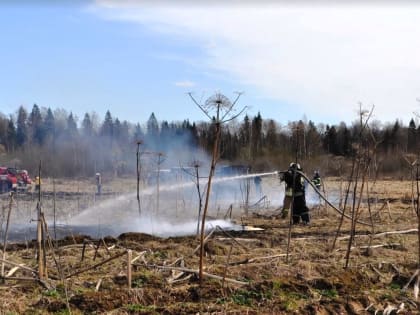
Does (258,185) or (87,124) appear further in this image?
(87,124)

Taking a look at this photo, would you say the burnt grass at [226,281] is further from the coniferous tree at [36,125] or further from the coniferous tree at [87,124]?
the coniferous tree at [87,124]

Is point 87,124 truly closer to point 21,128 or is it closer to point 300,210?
point 21,128

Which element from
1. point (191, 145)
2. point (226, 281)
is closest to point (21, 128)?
point (191, 145)

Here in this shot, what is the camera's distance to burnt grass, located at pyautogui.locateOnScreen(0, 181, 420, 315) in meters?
5.28

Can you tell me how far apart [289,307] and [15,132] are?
62298mm

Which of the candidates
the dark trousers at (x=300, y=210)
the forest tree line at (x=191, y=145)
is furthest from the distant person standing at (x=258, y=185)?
the dark trousers at (x=300, y=210)

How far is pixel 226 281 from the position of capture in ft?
19.5

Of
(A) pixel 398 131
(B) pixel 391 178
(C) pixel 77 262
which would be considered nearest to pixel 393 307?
(C) pixel 77 262

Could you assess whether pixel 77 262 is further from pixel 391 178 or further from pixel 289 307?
pixel 391 178

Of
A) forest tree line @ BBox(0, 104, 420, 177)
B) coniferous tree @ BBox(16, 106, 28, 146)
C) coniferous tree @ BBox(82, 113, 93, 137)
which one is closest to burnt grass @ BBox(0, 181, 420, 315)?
forest tree line @ BBox(0, 104, 420, 177)

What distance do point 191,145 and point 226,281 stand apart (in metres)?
37.3

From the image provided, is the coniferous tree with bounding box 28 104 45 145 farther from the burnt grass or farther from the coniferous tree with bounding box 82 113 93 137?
the burnt grass

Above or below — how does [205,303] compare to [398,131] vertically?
below

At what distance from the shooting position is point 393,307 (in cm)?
530
